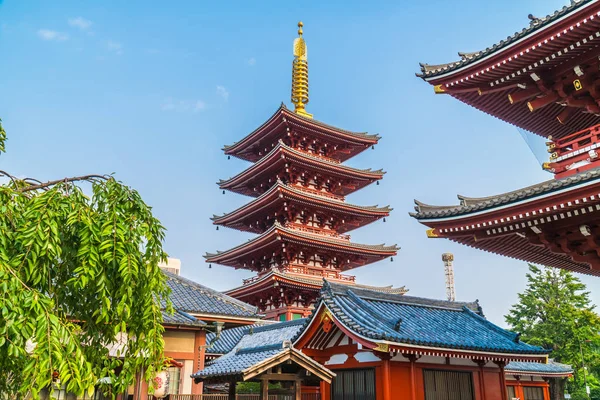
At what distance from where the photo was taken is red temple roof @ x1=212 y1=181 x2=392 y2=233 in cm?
3262

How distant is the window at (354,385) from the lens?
13.9 m

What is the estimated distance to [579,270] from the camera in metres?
13.4

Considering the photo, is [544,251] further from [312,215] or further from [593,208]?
[312,215]

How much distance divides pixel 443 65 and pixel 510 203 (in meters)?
4.42

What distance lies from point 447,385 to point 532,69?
8.92 meters

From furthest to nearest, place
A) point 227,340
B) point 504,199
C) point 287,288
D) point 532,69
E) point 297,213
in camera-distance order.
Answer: point 297,213 → point 287,288 → point 227,340 → point 532,69 → point 504,199

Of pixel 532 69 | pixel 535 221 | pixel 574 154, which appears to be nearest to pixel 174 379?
pixel 535 221

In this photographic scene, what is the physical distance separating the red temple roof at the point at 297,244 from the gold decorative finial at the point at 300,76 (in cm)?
1022

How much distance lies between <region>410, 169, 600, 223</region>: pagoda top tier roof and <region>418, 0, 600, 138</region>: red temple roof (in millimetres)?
2880

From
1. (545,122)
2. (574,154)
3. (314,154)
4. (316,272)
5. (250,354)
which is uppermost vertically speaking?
(314,154)

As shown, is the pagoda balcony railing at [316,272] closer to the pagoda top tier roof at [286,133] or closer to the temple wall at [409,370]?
the pagoda top tier roof at [286,133]

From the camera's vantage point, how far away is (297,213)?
113 ft

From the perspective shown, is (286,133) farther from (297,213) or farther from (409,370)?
(409,370)

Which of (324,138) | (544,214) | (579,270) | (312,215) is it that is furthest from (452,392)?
(324,138)
